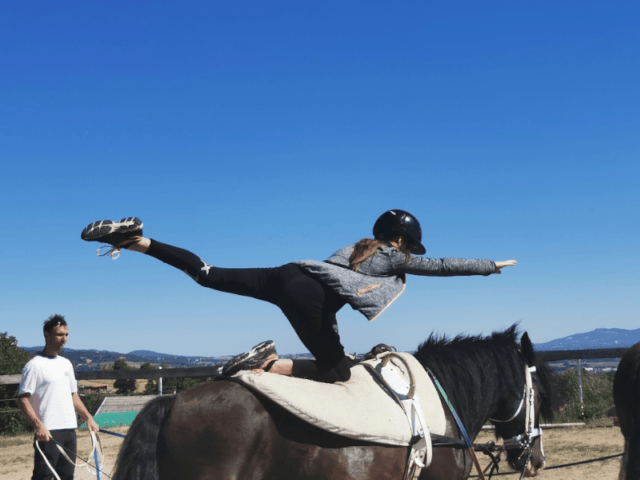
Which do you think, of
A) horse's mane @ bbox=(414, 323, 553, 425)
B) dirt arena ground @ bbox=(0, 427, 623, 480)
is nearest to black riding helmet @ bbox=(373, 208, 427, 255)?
horse's mane @ bbox=(414, 323, 553, 425)

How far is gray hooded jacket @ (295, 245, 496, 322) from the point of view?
133 inches

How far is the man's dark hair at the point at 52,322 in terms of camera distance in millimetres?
5316

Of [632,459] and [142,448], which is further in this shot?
[632,459]

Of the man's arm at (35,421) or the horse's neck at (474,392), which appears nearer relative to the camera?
the horse's neck at (474,392)

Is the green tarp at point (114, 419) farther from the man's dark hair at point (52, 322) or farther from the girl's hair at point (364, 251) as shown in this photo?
the girl's hair at point (364, 251)

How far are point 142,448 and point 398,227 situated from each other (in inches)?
82.2

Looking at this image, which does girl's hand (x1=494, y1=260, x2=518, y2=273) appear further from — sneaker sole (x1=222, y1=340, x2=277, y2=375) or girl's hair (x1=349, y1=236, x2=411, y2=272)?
sneaker sole (x1=222, y1=340, x2=277, y2=375)

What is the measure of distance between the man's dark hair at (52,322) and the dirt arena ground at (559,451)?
8.61ft

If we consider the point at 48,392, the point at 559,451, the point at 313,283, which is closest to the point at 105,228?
the point at 313,283

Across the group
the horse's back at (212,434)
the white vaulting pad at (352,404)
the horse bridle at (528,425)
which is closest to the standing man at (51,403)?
the horse's back at (212,434)

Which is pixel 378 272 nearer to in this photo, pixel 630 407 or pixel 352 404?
pixel 352 404

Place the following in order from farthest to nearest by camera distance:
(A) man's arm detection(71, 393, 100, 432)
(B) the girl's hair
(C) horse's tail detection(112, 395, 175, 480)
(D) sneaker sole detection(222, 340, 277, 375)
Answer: (A) man's arm detection(71, 393, 100, 432) → (B) the girl's hair → (D) sneaker sole detection(222, 340, 277, 375) → (C) horse's tail detection(112, 395, 175, 480)

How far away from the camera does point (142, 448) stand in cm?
284

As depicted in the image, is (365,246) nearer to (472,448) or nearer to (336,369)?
(336,369)
